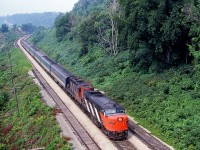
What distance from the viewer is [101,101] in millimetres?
30781

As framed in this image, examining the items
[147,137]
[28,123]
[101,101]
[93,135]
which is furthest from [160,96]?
[28,123]

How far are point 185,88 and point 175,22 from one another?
26.8ft

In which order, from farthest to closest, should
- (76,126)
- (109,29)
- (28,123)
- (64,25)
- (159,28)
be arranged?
(64,25) < (109,29) < (159,28) < (28,123) < (76,126)

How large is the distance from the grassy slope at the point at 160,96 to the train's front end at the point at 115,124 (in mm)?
3857

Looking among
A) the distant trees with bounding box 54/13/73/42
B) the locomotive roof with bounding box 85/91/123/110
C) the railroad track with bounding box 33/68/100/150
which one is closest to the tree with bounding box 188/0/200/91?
→ the locomotive roof with bounding box 85/91/123/110

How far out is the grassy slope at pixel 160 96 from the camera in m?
28.4

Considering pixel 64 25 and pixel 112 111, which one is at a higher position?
pixel 64 25

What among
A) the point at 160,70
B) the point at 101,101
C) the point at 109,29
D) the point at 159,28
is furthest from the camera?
the point at 109,29

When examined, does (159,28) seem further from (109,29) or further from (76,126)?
(109,29)

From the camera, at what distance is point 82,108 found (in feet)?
126

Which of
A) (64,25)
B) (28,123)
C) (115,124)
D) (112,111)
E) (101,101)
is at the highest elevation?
(64,25)

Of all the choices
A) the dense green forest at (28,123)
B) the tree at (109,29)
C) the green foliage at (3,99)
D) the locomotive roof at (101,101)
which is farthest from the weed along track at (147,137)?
the tree at (109,29)

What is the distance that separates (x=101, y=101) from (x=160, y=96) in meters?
8.32

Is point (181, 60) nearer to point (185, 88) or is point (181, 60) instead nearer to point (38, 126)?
point (185, 88)
